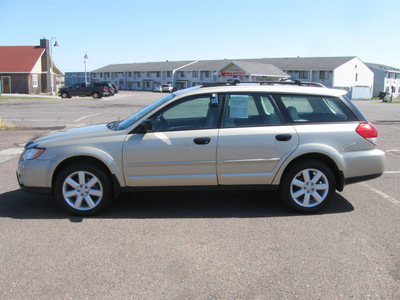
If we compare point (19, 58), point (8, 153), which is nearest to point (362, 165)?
point (8, 153)

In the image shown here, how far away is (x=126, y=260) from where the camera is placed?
372cm

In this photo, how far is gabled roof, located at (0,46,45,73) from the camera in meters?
48.8

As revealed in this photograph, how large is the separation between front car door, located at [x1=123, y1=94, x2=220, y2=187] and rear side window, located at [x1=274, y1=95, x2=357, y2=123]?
3.28 feet

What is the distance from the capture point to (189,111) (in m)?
5.65

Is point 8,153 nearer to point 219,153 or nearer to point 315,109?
point 219,153

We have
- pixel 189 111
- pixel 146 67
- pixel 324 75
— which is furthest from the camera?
pixel 146 67

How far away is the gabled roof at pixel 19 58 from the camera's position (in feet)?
160

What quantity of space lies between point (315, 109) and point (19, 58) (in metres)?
53.0

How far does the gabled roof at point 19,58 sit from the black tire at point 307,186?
1974 inches

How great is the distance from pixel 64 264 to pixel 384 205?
429 cm

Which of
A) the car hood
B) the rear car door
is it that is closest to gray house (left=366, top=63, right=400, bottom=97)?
the rear car door

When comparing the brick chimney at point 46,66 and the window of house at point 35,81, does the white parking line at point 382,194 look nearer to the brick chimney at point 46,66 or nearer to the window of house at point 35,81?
the window of house at point 35,81

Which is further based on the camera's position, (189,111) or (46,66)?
(46,66)

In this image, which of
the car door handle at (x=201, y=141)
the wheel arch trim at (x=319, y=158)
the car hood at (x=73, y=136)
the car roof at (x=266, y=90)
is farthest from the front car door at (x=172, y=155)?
the wheel arch trim at (x=319, y=158)
